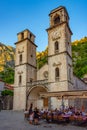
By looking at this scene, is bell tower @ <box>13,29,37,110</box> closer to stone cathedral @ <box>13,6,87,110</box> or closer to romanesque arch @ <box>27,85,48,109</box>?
stone cathedral @ <box>13,6,87,110</box>

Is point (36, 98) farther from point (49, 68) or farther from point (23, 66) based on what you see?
point (49, 68)

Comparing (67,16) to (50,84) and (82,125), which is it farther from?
(82,125)

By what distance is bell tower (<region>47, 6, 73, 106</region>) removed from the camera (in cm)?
2502

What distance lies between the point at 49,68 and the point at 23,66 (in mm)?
6584

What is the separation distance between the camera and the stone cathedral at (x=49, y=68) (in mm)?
25391

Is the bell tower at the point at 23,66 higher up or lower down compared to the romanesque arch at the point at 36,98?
higher up

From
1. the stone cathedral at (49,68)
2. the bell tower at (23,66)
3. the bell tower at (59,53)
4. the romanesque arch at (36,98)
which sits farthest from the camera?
the bell tower at (23,66)

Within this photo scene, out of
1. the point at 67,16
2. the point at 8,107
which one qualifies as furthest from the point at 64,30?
the point at 8,107

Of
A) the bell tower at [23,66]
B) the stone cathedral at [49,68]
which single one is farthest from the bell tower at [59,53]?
the bell tower at [23,66]

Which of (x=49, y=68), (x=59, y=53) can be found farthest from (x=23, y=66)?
(x=59, y=53)

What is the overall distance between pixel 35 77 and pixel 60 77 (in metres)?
9.50

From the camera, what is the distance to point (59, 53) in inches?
1051

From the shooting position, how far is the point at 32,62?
33.4 metres

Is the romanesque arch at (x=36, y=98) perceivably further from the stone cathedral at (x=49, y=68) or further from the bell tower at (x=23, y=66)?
the bell tower at (x=23, y=66)
